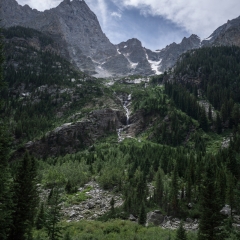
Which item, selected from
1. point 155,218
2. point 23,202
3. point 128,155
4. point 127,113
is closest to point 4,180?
point 23,202

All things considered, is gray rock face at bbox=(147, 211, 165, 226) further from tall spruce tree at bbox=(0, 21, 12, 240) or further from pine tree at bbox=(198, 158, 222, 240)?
tall spruce tree at bbox=(0, 21, 12, 240)

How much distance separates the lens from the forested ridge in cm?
2316

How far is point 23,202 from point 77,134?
282ft

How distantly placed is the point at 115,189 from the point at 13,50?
179 meters

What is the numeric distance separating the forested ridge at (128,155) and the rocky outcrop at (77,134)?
1564 millimetres

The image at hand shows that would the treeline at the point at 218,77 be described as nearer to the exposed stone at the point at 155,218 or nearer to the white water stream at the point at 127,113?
the white water stream at the point at 127,113

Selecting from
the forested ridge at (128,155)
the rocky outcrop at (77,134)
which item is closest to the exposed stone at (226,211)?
the forested ridge at (128,155)

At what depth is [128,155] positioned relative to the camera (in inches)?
2995

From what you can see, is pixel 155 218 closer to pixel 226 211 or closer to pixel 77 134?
pixel 226 211

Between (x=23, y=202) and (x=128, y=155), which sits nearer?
(x=23, y=202)

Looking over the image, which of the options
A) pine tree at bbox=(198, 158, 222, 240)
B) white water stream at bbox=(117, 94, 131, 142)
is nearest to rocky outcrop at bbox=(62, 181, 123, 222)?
pine tree at bbox=(198, 158, 222, 240)

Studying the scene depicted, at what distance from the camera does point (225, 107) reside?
383 feet

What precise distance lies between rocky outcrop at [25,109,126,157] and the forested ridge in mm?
1564

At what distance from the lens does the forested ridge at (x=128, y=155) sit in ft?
76.0
